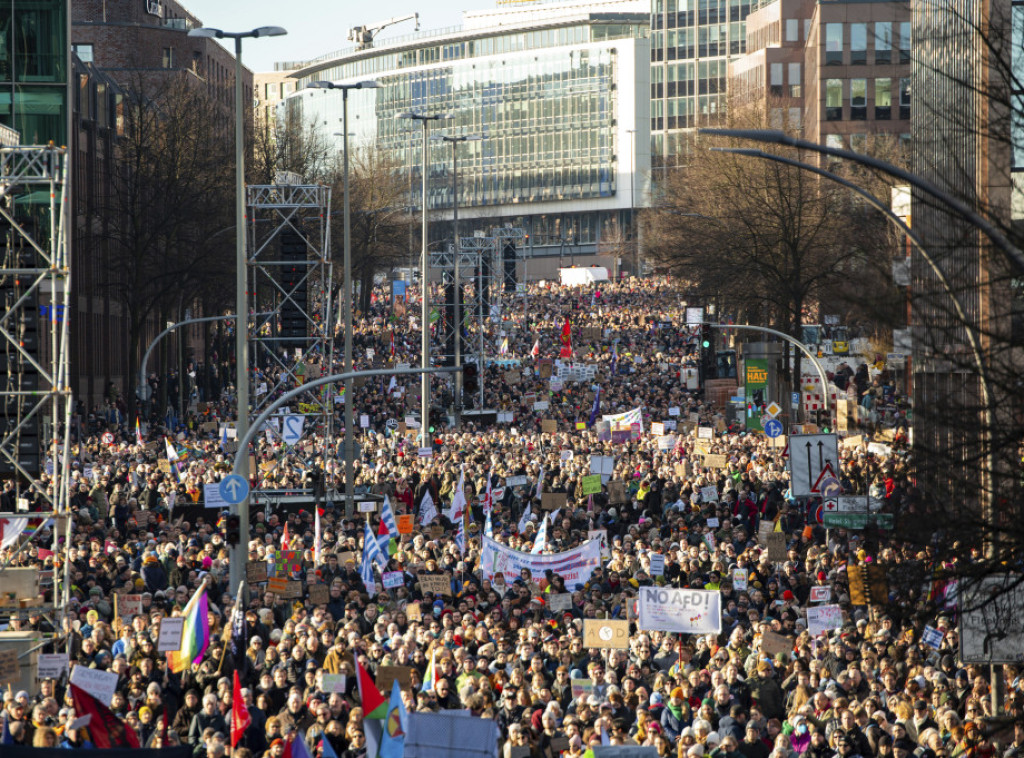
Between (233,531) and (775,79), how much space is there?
91591 millimetres

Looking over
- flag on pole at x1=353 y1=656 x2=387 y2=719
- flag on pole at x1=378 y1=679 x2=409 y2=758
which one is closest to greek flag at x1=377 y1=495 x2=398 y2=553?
flag on pole at x1=353 y1=656 x2=387 y2=719

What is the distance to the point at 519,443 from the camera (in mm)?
41062

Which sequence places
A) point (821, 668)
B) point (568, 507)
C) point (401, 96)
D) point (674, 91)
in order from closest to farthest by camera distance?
point (821, 668), point (568, 507), point (674, 91), point (401, 96)

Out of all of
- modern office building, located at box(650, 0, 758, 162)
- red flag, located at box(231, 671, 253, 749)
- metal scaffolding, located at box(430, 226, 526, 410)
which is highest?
modern office building, located at box(650, 0, 758, 162)

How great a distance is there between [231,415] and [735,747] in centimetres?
4428

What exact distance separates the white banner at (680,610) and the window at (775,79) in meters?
93.9

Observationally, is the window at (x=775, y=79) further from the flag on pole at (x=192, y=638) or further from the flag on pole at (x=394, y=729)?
the flag on pole at (x=394, y=729)

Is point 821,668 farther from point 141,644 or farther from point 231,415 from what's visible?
point 231,415

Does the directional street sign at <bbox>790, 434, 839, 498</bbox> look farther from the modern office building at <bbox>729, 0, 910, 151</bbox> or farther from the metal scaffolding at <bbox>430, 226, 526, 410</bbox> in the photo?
the modern office building at <bbox>729, 0, 910, 151</bbox>

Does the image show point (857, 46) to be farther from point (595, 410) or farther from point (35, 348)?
point (35, 348)

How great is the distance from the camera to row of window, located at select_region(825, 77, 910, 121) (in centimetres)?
9294

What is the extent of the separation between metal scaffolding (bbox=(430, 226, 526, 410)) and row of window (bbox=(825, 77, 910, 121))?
24896mm

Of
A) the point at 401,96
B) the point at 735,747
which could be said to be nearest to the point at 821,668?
the point at 735,747

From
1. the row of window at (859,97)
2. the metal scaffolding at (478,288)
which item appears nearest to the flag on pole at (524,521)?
the metal scaffolding at (478,288)
